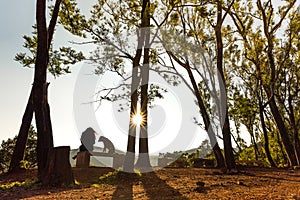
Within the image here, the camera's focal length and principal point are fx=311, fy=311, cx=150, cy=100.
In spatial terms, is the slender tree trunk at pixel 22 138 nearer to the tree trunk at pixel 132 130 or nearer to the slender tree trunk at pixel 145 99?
the tree trunk at pixel 132 130

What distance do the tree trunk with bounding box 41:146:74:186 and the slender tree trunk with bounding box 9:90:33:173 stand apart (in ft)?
16.3

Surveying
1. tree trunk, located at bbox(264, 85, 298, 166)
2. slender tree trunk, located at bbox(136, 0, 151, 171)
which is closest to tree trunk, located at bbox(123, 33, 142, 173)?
slender tree trunk, located at bbox(136, 0, 151, 171)

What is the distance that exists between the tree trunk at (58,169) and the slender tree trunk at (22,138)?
4.96 meters

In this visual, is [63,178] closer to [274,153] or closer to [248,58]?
[248,58]

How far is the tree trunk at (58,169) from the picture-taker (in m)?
8.14

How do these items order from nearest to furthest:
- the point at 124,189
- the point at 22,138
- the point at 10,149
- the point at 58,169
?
the point at 124,189 < the point at 58,169 < the point at 22,138 < the point at 10,149

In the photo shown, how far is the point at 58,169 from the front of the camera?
8.23 metres

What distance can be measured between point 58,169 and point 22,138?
219 inches

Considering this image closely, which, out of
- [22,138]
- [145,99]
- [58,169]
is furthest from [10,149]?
[58,169]

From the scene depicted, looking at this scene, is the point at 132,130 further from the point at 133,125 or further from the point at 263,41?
the point at 263,41

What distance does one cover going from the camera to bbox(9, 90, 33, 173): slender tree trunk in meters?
12.8

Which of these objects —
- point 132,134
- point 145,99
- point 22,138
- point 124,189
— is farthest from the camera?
point 22,138

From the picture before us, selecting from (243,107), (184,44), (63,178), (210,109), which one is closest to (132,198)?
(63,178)

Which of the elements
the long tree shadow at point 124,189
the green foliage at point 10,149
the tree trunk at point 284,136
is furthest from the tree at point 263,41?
the green foliage at point 10,149
